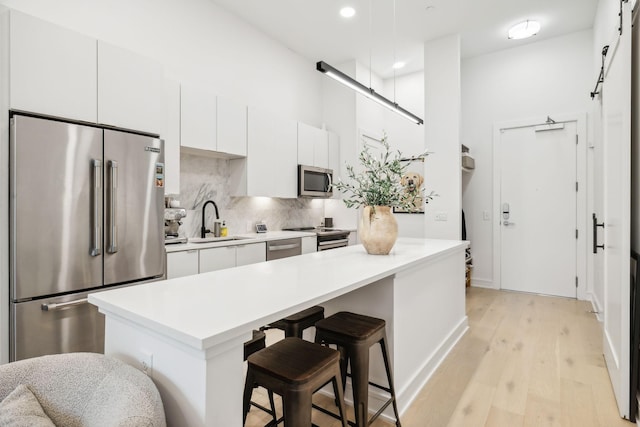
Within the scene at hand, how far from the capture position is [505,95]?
4906 millimetres

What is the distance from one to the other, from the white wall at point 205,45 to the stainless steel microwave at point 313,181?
871 millimetres

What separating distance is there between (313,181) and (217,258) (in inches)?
79.6

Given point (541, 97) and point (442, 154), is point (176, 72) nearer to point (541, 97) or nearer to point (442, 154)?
point (442, 154)

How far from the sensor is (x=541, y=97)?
15.3ft

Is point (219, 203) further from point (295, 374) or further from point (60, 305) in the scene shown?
point (295, 374)

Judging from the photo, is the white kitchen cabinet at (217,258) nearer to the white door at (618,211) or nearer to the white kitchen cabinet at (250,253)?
the white kitchen cabinet at (250,253)

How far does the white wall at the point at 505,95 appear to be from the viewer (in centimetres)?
446

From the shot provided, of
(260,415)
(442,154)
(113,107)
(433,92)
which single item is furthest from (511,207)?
(113,107)

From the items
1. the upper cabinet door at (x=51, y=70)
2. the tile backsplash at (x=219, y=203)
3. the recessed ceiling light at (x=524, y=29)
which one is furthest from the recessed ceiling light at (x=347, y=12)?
the upper cabinet door at (x=51, y=70)

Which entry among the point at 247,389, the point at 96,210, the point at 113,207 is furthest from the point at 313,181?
the point at 247,389

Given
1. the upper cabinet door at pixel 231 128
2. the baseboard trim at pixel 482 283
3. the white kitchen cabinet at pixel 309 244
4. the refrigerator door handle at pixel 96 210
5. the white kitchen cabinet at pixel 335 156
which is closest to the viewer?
the refrigerator door handle at pixel 96 210

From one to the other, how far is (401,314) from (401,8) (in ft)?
11.3

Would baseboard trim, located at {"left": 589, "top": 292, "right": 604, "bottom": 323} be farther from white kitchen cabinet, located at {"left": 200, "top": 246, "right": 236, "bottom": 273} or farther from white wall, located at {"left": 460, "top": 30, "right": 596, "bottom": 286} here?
white kitchen cabinet, located at {"left": 200, "top": 246, "right": 236, "bottom": 273}

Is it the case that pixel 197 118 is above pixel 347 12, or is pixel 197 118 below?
below
